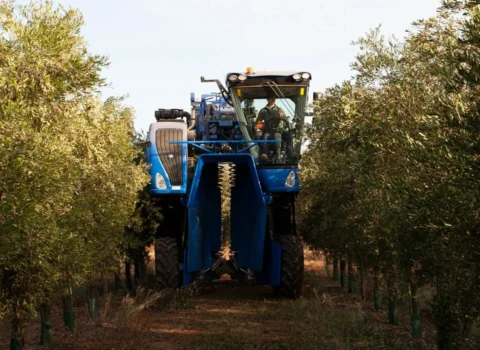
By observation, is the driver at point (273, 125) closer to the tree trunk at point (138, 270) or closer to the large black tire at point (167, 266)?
the large black tire at point (167, 266)

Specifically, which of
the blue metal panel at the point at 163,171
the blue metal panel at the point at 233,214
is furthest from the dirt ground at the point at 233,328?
the blue metal panel at the point at 163,171

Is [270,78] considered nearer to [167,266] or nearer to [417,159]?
[167,266]

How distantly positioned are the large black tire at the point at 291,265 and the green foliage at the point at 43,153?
5929 millimetres


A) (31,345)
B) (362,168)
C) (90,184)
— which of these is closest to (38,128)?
(90,184)

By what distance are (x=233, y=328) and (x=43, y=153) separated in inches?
327

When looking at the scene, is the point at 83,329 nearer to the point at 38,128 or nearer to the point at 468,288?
the point at 38,128

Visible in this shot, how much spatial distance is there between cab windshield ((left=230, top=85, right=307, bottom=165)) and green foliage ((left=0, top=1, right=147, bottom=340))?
4.57 m

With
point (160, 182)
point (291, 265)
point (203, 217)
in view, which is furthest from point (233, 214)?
point (160, 182)

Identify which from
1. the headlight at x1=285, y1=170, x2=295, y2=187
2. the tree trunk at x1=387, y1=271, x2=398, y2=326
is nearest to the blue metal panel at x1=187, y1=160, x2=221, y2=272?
the headlight at x1=285, y1=170, x2=295, y2=187

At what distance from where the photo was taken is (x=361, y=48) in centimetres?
1817

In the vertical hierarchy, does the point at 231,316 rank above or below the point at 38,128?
below

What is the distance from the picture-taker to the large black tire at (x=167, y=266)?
860 inches

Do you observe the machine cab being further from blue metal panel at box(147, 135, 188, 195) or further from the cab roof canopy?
blue metal panel at box(147, 135, 188, 195)

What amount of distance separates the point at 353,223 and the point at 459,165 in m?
11.1
